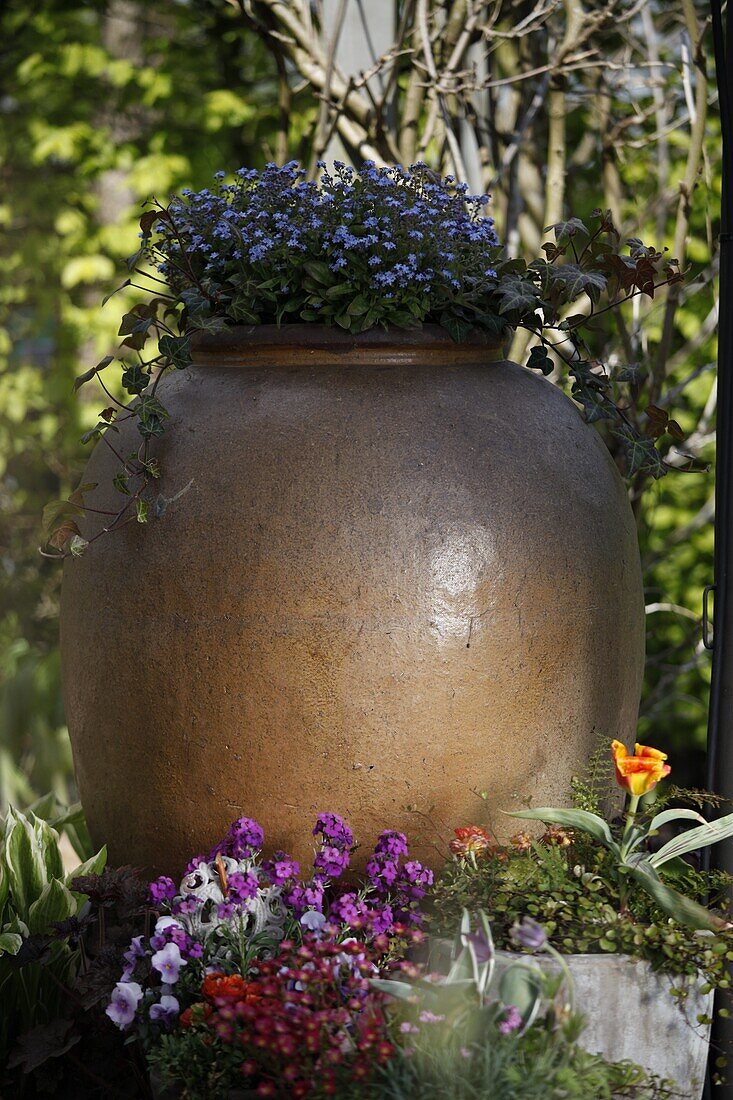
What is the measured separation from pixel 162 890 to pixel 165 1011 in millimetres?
198

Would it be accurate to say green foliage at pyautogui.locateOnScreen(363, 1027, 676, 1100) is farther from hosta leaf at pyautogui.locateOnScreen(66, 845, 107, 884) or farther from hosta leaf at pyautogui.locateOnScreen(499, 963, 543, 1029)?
Answer: hosta leaf at pyautogui.locateOnScreen(66, 845, 107, 884)

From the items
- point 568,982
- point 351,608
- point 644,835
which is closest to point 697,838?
point 644,835

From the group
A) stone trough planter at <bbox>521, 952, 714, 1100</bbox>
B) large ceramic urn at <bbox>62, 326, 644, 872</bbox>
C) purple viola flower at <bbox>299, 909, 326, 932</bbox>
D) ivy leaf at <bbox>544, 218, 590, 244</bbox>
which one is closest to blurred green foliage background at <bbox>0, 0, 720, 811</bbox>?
ivy leaf at <bbox>544, 218, 590, 244</bbox>

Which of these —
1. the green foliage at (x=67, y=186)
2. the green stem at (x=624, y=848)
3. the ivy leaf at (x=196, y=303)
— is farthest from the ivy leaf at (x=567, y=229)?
the green foliage at (x=67, y=186)

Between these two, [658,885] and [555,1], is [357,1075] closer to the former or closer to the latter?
[658,885]

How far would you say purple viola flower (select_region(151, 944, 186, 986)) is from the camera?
5.81 ft

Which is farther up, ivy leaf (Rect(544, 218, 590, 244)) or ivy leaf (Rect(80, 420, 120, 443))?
ivy leaf (Rect(544, 218, 590, 244))

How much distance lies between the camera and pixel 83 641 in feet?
7.09

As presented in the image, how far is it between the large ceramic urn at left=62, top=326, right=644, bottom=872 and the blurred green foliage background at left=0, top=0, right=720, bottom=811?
1711mm

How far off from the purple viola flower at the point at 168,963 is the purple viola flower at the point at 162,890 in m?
0.12

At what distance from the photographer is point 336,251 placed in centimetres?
207

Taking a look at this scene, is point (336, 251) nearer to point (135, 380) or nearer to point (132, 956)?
point (135, 380)

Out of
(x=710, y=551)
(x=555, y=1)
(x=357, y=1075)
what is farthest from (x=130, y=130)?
(x=357, y=1075)

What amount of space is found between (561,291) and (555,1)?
1.16 metres
